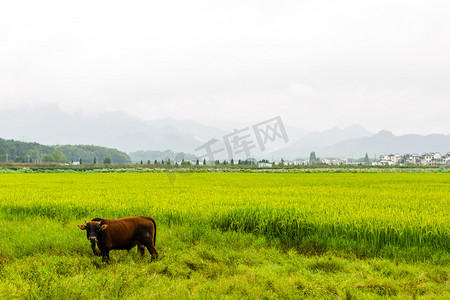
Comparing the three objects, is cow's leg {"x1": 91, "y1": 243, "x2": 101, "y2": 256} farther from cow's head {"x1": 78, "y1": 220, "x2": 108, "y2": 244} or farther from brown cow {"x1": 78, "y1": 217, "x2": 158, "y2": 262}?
cow's head {"x1": 78, "y1": 220, "x2": 108, "y2": 244}

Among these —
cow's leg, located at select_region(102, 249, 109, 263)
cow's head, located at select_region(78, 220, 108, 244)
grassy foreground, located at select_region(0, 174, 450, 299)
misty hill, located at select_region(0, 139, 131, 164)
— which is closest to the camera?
grassy foreground, located at select_region(0, 174, 450, 299)

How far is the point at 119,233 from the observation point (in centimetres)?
428

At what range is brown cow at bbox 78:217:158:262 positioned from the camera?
4.06m

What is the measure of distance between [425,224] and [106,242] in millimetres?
5749

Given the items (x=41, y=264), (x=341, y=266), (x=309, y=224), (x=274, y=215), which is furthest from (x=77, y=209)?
(x=341, y=266)

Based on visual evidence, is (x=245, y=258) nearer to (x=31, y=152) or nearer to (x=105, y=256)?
(x=105, y=256)

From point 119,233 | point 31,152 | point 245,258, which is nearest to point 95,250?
point 119,233

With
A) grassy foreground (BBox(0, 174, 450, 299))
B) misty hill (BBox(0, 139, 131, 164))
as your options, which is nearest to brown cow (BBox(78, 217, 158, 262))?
grassy foreground (BBox(0, 174, 450, 299))

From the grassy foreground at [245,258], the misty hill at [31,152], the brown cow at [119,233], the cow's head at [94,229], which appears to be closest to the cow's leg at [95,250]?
the brown cow at [119,233]

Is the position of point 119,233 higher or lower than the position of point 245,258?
higher

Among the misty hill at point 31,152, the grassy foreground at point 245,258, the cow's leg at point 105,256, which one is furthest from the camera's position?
the misty hill at point 31,152

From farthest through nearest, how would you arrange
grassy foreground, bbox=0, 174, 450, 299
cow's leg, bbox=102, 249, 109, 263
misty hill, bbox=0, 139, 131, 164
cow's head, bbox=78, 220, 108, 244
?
1. misty hill, bbox=0, 139, 131, 164
2. cow's leg, bbox=102, 249, 109, 263
3. cow's head, bbox=78, 220, 108, 244
4. grassy foreground, bbox=0, 174, 450, 299

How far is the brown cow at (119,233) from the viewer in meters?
4.06

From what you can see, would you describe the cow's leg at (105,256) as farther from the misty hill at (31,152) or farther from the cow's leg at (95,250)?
the misty hill at (31,152)
